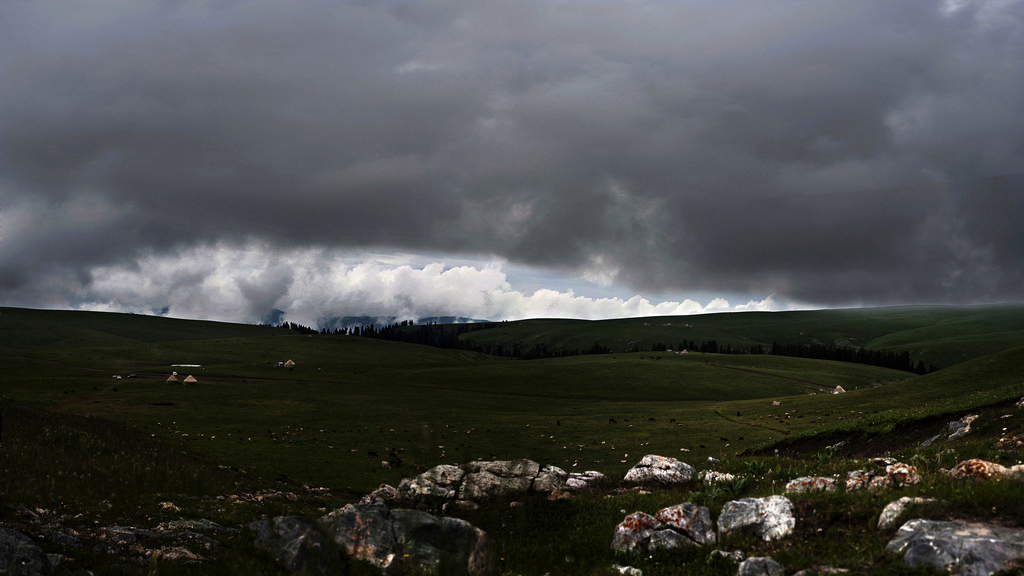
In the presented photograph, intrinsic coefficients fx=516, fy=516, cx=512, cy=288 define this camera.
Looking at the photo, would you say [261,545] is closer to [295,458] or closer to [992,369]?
[295,458]

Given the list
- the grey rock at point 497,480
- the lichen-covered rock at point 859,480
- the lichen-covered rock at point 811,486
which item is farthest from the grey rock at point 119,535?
the lichen-covered rock at point 859,480

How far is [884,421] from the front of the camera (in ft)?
100

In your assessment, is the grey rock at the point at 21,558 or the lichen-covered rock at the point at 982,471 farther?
the lichen-covered rock at the point at 982,471

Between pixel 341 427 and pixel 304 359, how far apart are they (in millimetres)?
132638

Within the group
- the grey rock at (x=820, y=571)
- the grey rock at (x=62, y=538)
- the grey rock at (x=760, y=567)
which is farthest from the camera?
the grey rock at (x=62, y=538)

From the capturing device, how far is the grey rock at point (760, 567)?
899 centimetres

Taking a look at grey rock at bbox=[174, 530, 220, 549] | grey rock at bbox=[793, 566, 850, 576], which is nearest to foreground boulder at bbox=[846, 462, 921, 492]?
grey rock at bbox=[793, 566, 850, 576]

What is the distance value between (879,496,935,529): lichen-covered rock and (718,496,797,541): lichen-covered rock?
5.15ft

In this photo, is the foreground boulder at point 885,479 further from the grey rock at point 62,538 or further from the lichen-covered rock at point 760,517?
the grey rock at point 62,538

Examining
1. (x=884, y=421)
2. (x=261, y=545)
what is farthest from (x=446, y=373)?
(x=261, y=545)

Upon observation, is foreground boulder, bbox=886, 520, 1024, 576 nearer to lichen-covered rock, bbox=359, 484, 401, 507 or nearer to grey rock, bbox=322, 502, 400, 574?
grey rock, bbox=322, 502, 400, 574

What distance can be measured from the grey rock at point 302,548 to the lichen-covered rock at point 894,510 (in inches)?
408

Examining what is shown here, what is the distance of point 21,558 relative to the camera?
9547 mm

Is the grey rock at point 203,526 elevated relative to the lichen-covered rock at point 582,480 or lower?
lower
